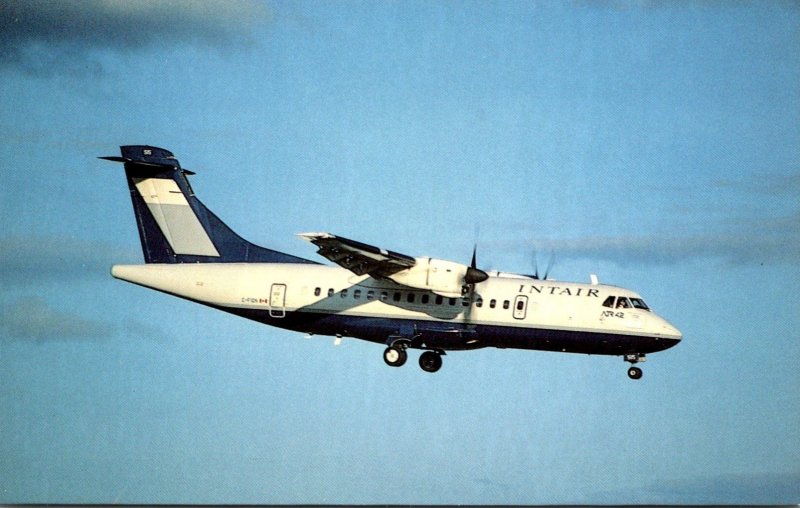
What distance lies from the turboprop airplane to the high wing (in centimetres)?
3

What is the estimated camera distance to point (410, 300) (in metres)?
26.9

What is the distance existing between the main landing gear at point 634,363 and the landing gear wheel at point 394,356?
644 cm

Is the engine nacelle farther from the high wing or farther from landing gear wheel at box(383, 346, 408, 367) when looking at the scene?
landing gear wheel at box(383, 346, 408, 367)

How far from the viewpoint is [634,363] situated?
26.3 meters

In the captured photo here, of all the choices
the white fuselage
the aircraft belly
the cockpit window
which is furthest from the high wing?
the cockpit window

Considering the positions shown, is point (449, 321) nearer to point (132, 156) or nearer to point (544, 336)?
point (544, 336)

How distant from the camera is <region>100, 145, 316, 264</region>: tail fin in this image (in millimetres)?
29406

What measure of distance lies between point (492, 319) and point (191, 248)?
10.1m

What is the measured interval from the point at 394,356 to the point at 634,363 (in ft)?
22.5

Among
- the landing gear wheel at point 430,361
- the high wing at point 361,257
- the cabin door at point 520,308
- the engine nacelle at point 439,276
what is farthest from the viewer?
the landing gear wheel at point 430,361

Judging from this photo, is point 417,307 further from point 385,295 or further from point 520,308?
point 520,308

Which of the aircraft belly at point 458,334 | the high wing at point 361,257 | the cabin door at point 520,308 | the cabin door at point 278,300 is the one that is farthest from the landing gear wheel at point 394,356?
the cabin door at point 520,308

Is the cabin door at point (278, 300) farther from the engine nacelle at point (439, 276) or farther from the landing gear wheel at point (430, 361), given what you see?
the landing gear wheel at point (430, 361)

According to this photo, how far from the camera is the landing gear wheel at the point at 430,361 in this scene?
28.2 metres
